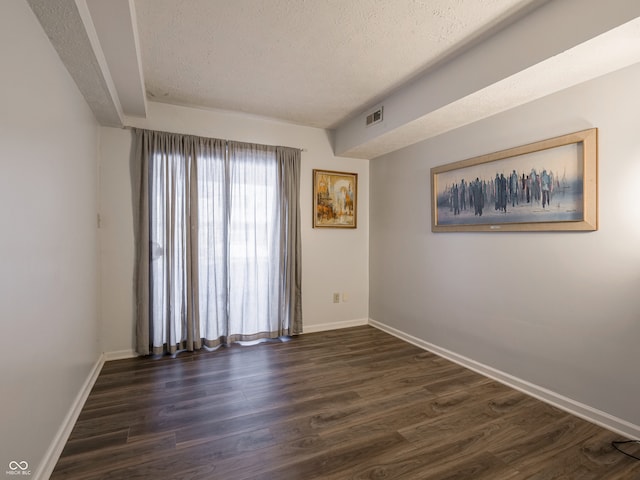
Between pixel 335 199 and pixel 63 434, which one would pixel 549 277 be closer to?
pixel 335 199

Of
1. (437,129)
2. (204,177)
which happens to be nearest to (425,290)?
(437,129)

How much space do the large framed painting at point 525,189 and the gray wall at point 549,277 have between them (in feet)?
0.22

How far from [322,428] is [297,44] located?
2588 mm

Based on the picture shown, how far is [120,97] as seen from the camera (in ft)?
8.57

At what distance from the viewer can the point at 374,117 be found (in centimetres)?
324

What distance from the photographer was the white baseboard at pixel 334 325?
155 inches

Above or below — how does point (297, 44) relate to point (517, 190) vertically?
above

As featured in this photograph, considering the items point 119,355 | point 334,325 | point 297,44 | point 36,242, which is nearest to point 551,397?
point 334,325

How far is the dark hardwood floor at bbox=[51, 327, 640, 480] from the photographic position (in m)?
1.62

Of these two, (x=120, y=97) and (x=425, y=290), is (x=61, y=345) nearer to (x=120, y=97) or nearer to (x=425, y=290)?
(x=120, y=97)

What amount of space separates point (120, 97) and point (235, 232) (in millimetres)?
1578

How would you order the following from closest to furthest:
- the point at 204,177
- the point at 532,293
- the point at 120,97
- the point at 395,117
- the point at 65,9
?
1. the point at 65,9
2. the point at 532,293
3. the point at 120,97
4. the point at 395,117
5. the point at 204,177

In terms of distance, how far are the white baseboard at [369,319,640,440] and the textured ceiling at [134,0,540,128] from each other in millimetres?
2552

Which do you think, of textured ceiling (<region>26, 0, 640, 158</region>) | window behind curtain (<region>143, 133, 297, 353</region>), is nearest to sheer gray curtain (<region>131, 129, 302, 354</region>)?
window behind curtain (<region>143, 133, 297, 353</region>)
